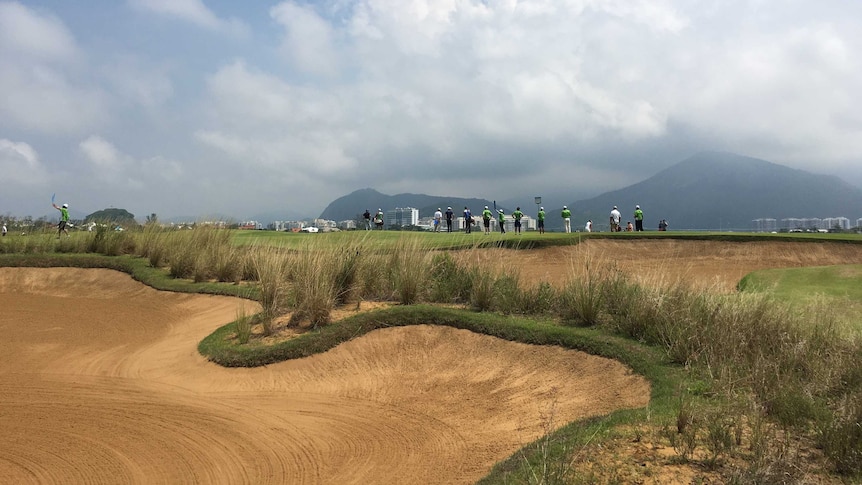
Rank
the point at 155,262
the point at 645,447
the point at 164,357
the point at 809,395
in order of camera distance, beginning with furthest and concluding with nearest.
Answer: the point at 155,262, the point at 164,357, the point at 809,395, the point at 645,447

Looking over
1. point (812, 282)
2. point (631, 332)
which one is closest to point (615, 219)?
point (812, 282)

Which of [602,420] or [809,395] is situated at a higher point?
[809,395]

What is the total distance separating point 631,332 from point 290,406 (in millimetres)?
5879

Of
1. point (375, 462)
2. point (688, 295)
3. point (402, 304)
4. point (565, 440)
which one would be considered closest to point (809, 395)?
point (565, 440)

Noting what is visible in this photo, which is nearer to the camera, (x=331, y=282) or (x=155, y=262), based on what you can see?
(x=331, y=282)

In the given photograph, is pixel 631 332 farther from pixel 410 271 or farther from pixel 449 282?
pixel 410 271

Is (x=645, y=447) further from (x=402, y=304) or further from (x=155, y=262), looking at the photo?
(x=155, y=262)

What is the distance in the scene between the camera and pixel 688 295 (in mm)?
8953

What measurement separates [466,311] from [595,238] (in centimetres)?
1878

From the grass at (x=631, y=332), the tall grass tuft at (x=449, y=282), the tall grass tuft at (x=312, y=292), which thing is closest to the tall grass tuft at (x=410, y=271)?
the grass at (x=631, y=332)

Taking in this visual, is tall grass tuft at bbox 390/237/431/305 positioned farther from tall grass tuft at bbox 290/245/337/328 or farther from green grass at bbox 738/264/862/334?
green grass at bbox 738/264/862/334

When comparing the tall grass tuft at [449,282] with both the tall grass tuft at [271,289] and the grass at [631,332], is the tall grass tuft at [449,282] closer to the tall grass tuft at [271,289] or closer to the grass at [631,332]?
the grass at [631,332]

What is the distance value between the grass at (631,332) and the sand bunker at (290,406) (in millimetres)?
489

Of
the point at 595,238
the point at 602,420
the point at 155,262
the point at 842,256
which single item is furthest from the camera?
the point at 595,238
